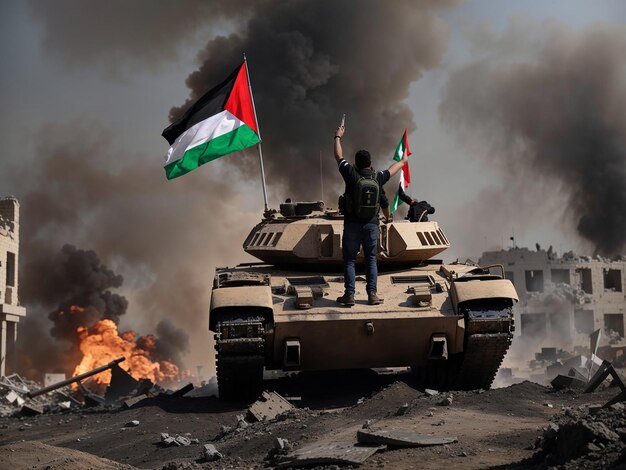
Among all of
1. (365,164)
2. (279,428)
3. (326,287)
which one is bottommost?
(279,428)

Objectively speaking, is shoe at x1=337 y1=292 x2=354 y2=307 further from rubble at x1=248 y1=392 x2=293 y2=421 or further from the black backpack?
rubble at x1=248 y1=392 x2=293 y2=421

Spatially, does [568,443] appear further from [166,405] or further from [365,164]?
[166,405]

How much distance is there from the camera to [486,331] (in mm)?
14883

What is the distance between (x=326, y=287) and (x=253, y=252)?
5.80 ft

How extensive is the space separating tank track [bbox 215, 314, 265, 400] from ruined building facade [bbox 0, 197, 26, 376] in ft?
70.9

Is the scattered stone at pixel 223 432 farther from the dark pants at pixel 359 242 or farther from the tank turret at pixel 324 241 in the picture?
the tank turret at pixel 324 241

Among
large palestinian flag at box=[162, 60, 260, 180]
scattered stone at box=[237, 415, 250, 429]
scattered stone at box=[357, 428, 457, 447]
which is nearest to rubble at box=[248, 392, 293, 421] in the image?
scattered stone at box=[237, 415, 250, 429]

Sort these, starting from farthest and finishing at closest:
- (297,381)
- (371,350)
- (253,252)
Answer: (297,381) → (253,252) → (371,350)

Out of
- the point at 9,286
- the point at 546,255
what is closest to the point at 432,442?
the point at 9,286

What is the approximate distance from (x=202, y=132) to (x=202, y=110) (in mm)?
539

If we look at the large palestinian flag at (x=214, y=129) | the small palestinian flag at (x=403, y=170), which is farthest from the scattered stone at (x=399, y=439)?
the small palestinian flag at (x=403, y=170)

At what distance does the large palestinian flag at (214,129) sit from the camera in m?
17.8

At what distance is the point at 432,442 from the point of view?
30.6ft

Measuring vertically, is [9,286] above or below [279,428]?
above
